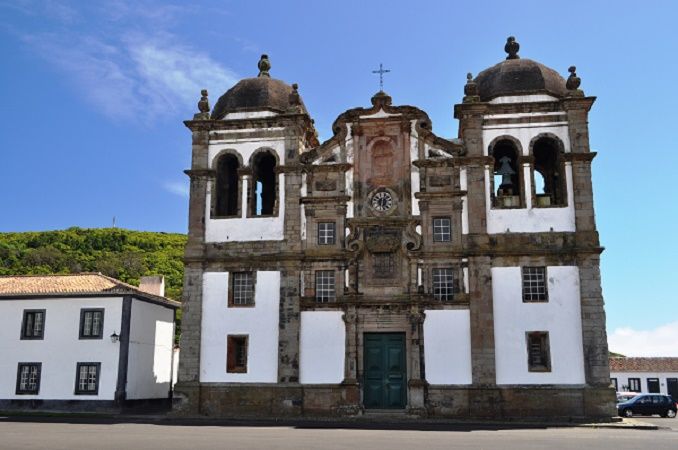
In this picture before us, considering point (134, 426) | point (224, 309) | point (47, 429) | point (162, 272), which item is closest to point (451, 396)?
point (224, 309)

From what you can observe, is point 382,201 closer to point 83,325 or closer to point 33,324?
point 83,325

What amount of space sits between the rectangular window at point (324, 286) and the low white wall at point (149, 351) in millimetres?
8321

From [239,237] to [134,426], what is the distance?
8.50 m

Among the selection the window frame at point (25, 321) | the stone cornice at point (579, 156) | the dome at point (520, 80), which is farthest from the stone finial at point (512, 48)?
the window frame at point (25, 321)

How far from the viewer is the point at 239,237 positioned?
88.0 feet

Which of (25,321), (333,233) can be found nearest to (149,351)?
(25,321)

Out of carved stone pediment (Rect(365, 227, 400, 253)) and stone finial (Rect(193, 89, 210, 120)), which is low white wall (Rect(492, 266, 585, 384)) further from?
stone finial (Rect(193, 89, 210, 120))

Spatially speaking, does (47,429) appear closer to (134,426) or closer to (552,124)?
(134,426)

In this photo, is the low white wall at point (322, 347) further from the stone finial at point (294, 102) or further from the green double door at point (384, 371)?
the stone finial at point (294, 102)

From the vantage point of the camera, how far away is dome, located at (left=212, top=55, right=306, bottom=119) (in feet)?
92.4

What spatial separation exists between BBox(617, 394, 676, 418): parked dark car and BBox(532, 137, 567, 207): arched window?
532 inches

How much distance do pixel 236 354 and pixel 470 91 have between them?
13.7 metres

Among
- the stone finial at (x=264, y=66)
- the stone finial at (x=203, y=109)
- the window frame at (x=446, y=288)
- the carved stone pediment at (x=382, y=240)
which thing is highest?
the stone finial at (x=264, y=66)

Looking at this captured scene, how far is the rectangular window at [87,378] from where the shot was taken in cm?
2769
